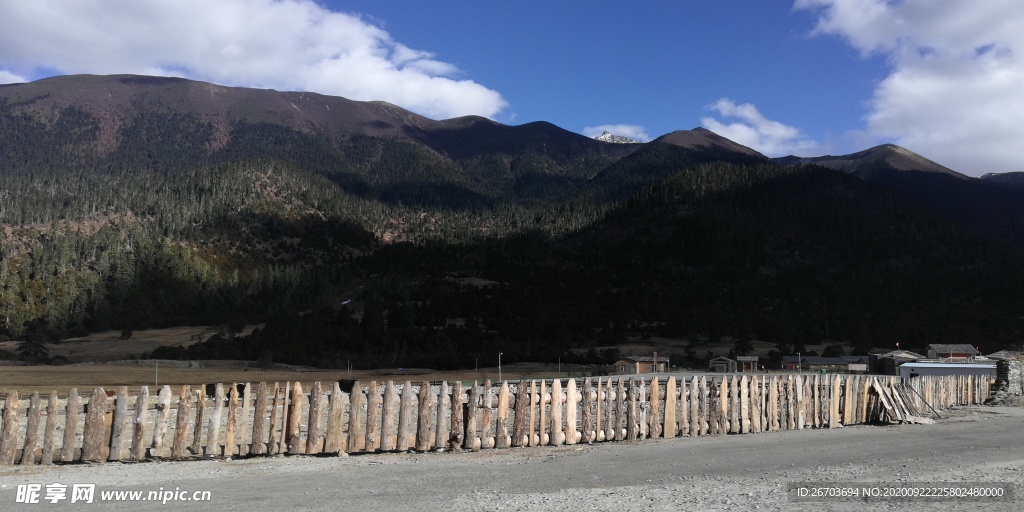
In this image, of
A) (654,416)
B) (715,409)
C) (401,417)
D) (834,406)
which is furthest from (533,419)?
(834,406)

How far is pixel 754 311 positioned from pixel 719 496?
4242 inches

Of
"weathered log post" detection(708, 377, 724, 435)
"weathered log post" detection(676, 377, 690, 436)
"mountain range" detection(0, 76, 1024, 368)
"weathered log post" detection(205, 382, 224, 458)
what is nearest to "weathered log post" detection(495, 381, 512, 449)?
"weathered log post" detection(676, 377, 690, 436)

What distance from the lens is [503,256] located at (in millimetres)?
147125

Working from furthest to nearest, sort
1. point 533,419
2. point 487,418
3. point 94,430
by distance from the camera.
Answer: point 533,419
point 487,418
point 94,430

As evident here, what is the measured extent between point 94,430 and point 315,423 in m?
3.71

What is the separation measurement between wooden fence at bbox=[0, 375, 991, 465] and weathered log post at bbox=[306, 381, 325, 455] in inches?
1.1

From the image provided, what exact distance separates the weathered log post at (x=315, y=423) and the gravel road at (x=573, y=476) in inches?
15.4

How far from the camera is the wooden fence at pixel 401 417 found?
41.1 ft

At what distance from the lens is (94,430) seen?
40.9 feet

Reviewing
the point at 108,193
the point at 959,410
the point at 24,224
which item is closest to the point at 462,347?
the point at 959,410

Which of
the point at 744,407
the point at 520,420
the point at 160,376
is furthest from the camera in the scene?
the point at 160,376

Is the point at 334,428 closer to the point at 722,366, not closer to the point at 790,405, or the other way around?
the point at 790,405

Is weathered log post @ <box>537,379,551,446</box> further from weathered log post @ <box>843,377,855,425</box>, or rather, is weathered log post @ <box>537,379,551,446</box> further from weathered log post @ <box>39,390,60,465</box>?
weathered log post @ <box>843,377,855,425</box>

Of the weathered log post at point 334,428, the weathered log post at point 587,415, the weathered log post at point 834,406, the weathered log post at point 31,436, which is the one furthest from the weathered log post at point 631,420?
the weathered log post at point 31,436
